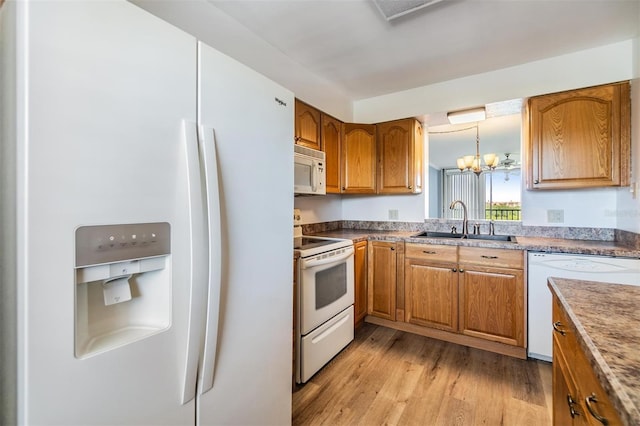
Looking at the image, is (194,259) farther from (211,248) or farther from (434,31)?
(434,31)

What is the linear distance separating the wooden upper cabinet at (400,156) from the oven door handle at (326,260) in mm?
1020

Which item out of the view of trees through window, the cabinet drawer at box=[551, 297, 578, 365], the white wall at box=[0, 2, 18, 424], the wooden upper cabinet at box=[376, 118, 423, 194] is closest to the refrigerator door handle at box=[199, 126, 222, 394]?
the white wall at box=[0, 2, 18, 424]

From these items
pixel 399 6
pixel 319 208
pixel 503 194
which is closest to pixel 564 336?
pixel 399 6

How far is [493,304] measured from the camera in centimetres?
231

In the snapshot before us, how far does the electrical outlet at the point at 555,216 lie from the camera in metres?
2.53

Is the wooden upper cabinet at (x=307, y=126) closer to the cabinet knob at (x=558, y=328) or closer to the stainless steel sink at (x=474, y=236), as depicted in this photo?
the stainless steel sink at (x=474, y=236)

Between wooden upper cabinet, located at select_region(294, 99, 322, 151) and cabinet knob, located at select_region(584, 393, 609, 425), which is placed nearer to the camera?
cabinet knob, located at select_region(584, 393, 609, 425)

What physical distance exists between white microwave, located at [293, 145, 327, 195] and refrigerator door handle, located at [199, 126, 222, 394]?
122 centimetres

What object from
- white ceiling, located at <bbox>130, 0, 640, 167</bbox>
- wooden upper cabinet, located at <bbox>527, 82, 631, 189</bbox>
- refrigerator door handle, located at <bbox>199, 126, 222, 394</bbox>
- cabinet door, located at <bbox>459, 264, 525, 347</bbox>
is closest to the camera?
refrigerator door handle, located at <bbox>199, 126, 222, 394</bbox>

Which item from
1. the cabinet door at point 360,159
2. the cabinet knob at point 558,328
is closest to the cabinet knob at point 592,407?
the cabinet knob at point 558,328

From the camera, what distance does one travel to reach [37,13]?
0.63 meters

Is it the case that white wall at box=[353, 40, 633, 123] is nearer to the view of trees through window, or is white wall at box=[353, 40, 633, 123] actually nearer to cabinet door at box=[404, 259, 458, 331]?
the view of trees through window

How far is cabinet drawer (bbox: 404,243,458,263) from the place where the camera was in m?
2.47

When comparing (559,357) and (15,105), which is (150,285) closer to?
(15,105)
